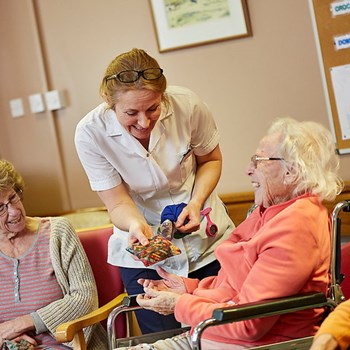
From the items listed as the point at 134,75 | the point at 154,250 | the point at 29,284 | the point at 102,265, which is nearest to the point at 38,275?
the point at 29,284

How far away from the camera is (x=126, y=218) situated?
2.68 metres

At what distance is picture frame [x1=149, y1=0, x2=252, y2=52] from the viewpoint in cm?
377

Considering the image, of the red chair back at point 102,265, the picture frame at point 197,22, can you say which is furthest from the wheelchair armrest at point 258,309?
the picture frame at point 197,22

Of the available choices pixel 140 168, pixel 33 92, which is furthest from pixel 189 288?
pixel 33 92

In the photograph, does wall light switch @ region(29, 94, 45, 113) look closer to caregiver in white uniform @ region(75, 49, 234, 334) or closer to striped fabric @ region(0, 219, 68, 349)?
striped fabric @ region(0, 219, 68, 349)

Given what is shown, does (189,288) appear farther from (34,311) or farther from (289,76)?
(289,76)

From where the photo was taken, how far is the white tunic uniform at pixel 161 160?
8.85ft

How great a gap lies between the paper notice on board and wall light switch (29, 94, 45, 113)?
1765 millimetres

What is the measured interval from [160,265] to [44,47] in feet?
6.86

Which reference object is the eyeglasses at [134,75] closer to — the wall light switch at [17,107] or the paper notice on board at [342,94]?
the paper notice on board at [342,94]

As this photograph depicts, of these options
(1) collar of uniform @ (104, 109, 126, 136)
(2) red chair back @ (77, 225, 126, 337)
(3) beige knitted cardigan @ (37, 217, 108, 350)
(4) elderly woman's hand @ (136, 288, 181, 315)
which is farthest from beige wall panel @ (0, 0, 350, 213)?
(4) elderly woman's hand @ (136, 288, 181, 315)

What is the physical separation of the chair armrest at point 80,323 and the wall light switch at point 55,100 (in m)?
1.73

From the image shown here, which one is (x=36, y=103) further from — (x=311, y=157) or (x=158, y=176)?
(x=311, y=157)

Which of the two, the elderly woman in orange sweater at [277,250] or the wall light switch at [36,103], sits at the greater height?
the wall light switch at [36,103]
